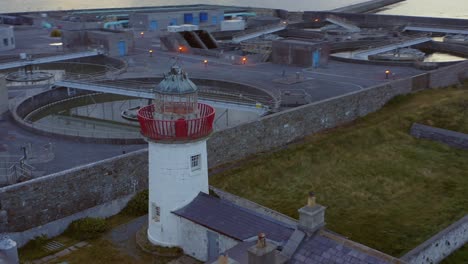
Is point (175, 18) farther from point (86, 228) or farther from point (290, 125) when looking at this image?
point (86, 228)

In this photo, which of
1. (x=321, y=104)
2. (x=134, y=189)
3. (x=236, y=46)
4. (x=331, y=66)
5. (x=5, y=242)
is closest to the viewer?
Answer: (x=5, y=242)

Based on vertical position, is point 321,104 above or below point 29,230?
above

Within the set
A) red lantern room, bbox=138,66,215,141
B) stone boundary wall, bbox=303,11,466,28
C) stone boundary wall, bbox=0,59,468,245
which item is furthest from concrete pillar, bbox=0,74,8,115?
stone boundary wall, bbox=303,11,466,28

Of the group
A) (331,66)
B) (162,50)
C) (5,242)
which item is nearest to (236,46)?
(162,50)

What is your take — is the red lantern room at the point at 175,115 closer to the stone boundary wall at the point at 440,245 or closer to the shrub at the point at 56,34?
the stone boundary wall at the point at 440,245

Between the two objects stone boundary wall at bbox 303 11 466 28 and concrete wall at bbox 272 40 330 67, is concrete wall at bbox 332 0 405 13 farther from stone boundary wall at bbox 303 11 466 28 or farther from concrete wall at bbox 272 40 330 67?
concrete wall at bbox 272 40 330 67

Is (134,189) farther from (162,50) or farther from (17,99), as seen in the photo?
(162,50)

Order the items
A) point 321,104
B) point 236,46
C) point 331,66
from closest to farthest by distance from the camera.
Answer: point 321,104 → point 331,66 → point 236,46

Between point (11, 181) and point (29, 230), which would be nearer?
point (29, 230)

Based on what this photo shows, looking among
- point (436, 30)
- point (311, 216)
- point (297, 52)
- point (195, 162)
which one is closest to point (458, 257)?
point (311, 216)
